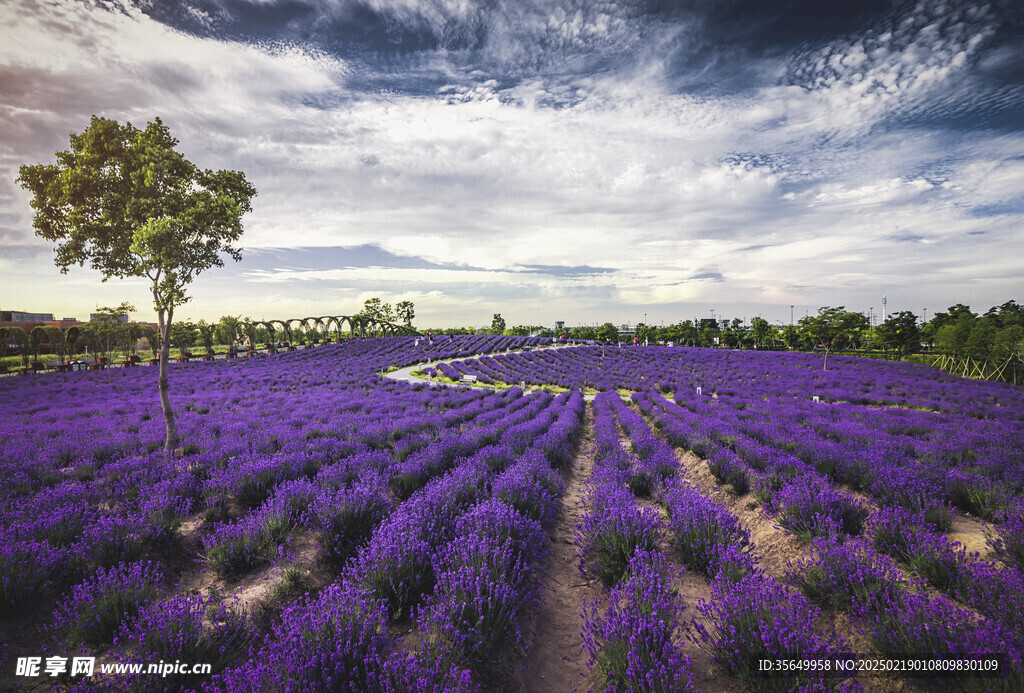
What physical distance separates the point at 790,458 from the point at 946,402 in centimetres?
1651

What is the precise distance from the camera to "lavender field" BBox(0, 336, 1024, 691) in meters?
2.11

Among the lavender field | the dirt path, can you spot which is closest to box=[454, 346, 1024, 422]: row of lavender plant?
the lavender field

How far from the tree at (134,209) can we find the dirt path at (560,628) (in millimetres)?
7403

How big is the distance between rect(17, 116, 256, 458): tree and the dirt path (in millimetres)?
7403

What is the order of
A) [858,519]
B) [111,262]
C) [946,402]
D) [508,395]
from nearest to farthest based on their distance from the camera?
1. [858,519]
2. [111,262]
3. [946,402]
4. [508,395]

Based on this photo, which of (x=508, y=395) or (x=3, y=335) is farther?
(x=3, y=335)

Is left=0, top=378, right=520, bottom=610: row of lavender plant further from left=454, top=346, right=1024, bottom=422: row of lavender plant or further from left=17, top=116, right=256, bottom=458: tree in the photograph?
left=454, top=346, right=1024, bottom=422: row of lavender plant

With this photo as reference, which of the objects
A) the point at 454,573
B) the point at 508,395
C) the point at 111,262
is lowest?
the point at 508,395

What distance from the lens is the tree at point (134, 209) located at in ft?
20.7

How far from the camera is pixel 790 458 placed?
19.2 ft

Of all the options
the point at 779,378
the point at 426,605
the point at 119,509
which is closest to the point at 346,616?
the point at 426,605

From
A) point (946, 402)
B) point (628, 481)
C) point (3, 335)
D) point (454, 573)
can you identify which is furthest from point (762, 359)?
point (3, 335)

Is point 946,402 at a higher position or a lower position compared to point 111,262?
lower

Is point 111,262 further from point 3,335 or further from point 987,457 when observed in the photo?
point 3,335
